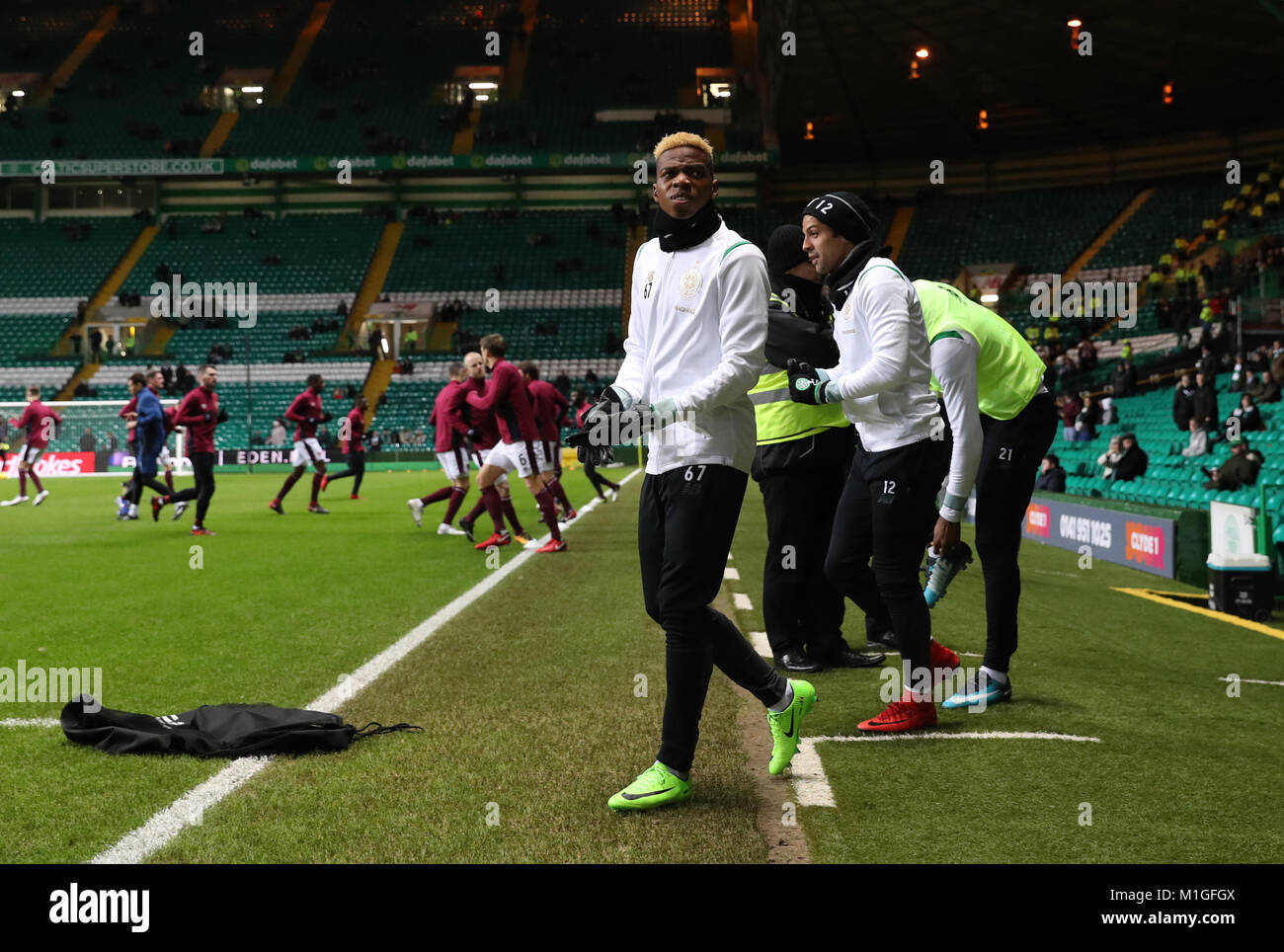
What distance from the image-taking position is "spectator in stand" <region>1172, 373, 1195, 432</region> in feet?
62.6

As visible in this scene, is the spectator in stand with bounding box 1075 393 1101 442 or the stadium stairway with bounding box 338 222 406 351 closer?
the spectator in stand with bounding box 1075 393 1101 442

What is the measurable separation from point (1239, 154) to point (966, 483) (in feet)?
164

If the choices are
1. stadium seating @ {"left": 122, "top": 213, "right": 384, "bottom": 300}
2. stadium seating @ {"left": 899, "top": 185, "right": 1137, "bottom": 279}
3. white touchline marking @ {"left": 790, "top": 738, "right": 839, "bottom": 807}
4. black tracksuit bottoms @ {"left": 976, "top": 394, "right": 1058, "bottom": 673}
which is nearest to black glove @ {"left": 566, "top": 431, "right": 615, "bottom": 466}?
white touchline marking @ {"left": 790, "top": 738, "right": 839, "bottom": 807}

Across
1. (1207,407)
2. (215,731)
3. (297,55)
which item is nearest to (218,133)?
(297,55)

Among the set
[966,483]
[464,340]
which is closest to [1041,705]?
[966,483]

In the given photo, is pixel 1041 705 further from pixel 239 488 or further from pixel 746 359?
pixel 239 488

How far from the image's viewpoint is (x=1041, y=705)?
554 centimetres

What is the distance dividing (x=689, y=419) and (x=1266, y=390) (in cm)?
1671

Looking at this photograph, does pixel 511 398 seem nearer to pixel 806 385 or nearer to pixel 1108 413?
pixel 806 385

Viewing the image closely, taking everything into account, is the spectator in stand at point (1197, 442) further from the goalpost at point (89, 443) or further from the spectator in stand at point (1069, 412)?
the goalpost at point (89, 443)

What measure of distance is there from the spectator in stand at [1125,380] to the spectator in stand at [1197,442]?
26.0 feet

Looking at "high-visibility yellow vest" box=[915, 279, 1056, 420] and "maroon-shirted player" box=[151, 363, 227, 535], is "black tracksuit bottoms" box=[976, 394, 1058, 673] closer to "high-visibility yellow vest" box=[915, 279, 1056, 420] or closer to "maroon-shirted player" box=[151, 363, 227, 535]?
"high-visibility yellow vest" box=[915, 279, 1056, 420]

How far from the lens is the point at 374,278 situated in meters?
53.0

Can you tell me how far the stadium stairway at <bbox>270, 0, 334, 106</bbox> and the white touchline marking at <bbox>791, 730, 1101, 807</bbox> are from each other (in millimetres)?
57549
